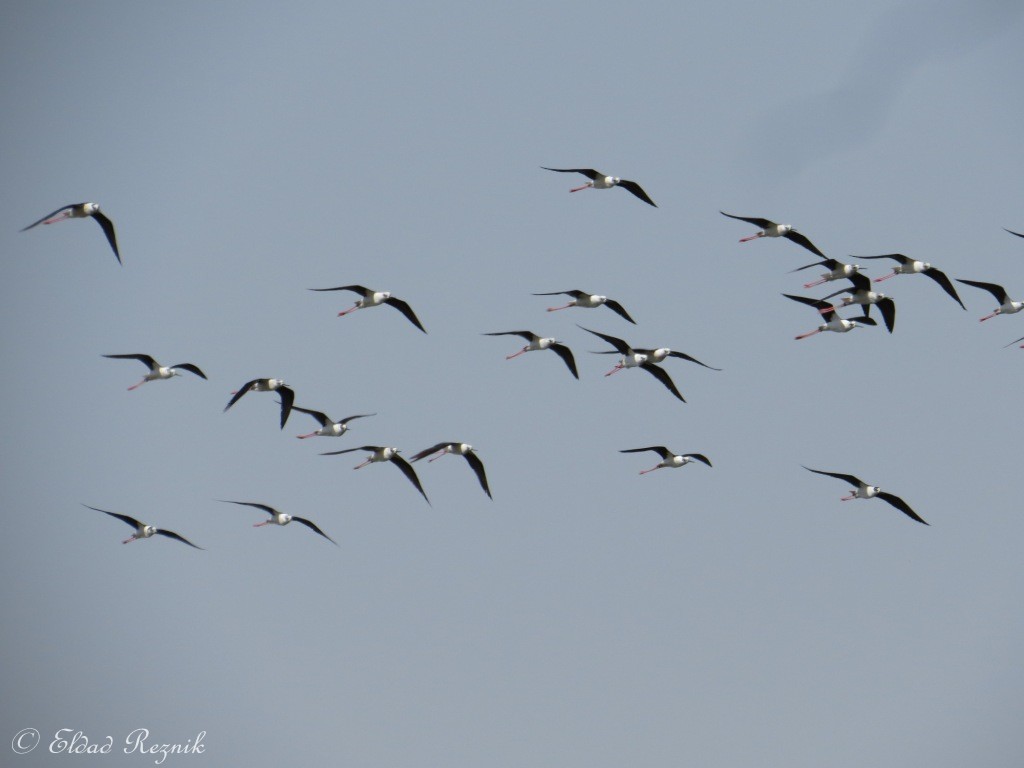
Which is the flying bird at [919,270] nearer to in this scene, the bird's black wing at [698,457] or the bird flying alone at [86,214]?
the bird's black wing at [698,457]

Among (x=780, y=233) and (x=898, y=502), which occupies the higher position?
(x=780, y=233)

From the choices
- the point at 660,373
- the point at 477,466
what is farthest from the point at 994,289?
the point at 477,466

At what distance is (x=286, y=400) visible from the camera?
1673 inches

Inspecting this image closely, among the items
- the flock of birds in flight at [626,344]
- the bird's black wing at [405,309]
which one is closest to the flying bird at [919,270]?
the flock of birds in flight at [626,344]

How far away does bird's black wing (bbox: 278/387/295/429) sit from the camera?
41812 mm

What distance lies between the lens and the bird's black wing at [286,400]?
137 ft

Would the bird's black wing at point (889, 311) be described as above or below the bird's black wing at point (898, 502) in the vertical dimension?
above

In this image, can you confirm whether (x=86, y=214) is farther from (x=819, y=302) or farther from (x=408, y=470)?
(x=819, y=302)

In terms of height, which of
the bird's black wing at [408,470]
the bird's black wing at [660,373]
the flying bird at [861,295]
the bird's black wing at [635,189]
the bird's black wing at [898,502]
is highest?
the bird's black wing at [635,189]

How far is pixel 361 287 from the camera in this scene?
43.4 m

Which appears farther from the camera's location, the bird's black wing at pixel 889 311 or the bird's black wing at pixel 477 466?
the bird's black wing at pixel 889 311

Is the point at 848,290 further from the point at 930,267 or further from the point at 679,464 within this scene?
the point at 679,464

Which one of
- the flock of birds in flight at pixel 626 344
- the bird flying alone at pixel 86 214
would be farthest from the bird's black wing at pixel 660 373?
the bird flying alone at pixel 86 214

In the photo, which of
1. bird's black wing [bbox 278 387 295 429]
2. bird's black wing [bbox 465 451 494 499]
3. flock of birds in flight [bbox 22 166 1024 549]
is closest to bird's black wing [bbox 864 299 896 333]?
flock of birds in flight [bbox 22 166 1024 549]
